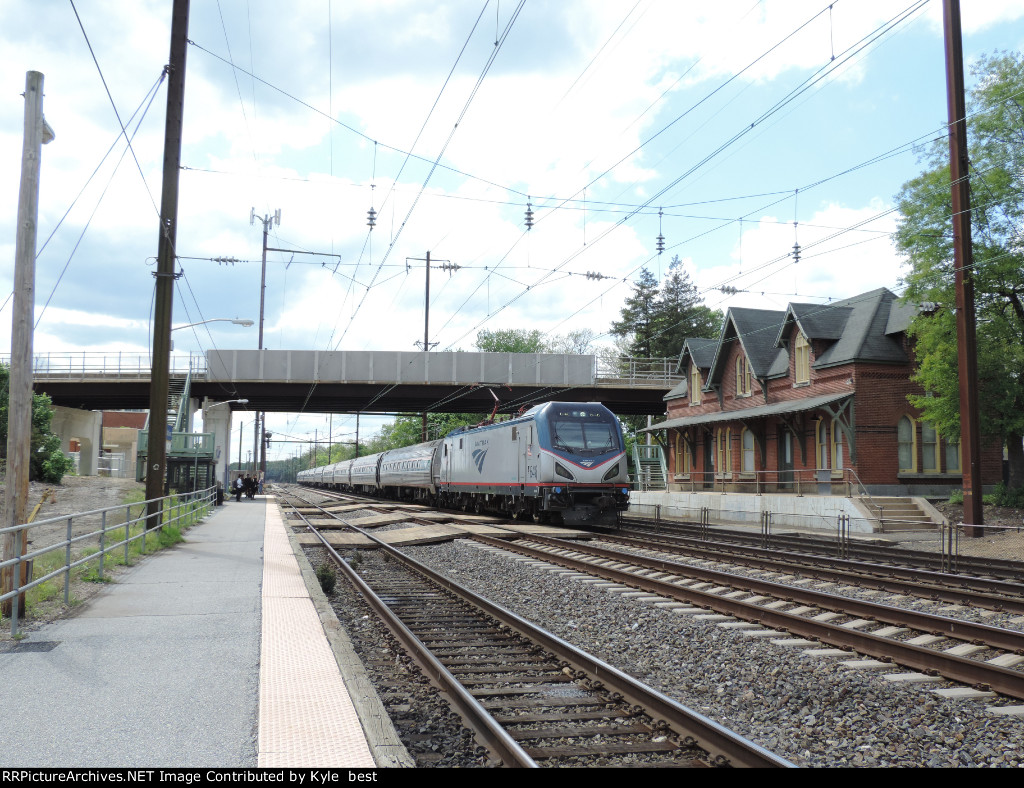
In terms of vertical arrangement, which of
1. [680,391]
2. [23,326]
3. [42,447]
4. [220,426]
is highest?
[680,391]

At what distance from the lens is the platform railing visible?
840 cm

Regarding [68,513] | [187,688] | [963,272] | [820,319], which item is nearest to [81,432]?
[68,513]

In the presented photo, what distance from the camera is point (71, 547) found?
51.4ft

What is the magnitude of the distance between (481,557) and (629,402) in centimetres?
3498

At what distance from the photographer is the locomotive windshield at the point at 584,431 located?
23562 mm

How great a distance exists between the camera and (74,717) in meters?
5.43

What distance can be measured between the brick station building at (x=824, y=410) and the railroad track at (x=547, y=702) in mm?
20224

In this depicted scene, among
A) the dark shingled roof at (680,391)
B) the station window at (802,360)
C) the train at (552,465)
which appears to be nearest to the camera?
the train at (552,465)

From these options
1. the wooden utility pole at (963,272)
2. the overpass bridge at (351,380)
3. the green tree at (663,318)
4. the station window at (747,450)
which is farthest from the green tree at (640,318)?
the wooden utility pole at (963,272)

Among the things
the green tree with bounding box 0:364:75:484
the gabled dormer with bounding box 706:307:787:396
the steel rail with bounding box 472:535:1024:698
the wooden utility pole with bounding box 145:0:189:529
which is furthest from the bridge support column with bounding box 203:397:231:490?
the steel rail with bounding box 472:535:1024:698

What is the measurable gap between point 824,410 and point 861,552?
42.2 ft

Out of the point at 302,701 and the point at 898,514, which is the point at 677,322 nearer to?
the point at 898,514

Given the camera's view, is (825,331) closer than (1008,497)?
No

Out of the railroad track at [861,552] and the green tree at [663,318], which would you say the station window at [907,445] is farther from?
the green tree at [663,318]
